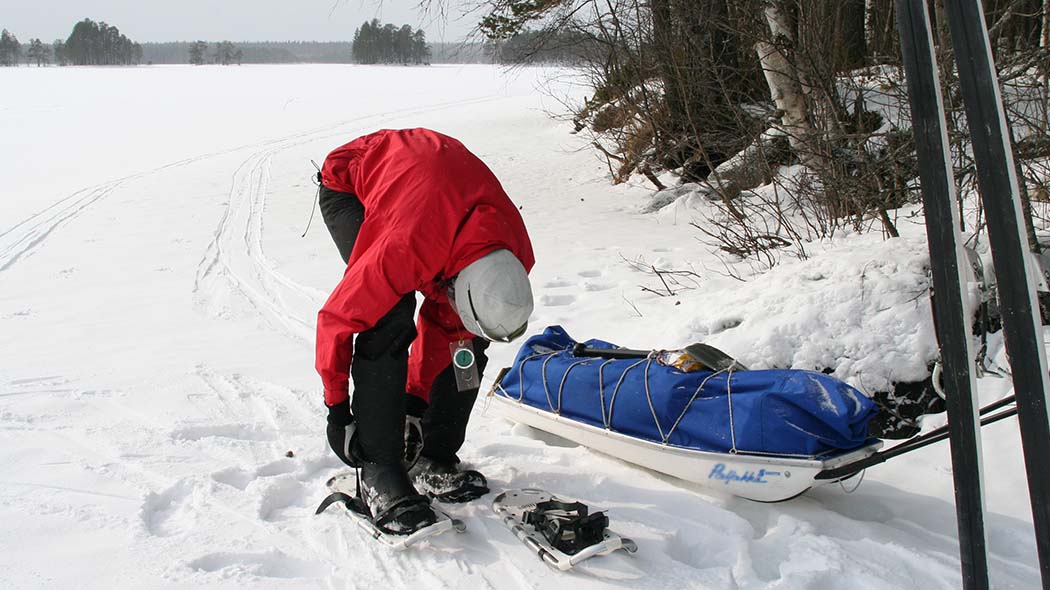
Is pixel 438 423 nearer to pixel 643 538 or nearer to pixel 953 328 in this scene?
pixel 643 538

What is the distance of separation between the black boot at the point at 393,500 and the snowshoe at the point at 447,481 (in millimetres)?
251

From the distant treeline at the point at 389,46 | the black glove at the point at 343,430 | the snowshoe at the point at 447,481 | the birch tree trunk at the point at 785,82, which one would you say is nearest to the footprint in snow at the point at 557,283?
the birch tree trunk at the point at 785,82

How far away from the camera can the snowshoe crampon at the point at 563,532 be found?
2.56 m

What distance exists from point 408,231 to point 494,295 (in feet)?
1.12

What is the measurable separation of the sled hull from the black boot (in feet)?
2.93

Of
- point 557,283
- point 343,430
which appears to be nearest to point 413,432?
point 343,430

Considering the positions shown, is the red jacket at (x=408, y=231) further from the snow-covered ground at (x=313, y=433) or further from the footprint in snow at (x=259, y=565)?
the snow-covered ground at (x=313, y=433)

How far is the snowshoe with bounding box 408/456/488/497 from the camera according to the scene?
3037 mm

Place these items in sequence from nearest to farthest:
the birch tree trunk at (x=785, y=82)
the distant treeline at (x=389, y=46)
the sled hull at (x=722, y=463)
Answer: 1. the sled hull at (x=722, y=463)
2. the birch tree trunk at (x=785, y=82)
3. the distant treeline at (x=389, y=46)

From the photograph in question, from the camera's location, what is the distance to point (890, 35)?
6.74 metres

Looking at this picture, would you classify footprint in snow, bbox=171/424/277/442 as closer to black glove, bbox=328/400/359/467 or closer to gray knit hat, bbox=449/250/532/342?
black glove, bbox=328/400/359/467

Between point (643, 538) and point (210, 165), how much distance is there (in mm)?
15866

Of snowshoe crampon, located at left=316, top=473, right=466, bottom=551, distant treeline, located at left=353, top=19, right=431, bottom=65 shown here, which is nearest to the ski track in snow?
snowshoe crampon, located at left=316, top=473, right=466, bottom=551

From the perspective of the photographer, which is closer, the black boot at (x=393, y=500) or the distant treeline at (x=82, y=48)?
the black boot at (x=393, y=500)
